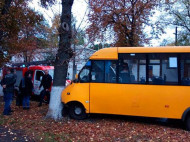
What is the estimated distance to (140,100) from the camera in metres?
8.89

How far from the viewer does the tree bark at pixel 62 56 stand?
9.20 meters

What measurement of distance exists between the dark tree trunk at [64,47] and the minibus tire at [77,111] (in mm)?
970

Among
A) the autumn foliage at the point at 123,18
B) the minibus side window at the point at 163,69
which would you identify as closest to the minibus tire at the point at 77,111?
the minibus side window at the point at 163,69

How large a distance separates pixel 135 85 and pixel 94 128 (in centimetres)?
206

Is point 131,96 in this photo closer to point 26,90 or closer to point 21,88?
point 26,90

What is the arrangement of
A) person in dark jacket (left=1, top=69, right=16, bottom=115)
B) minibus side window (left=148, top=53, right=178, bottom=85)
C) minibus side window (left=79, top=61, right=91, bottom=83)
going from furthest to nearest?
person in dark jacket (left=1, top=69, right=16, bottom=115) < minibus side window (left=79, top=61, right=91, bottom=83) < minibus side window (left=148, top=53, right=178, bottom=85)

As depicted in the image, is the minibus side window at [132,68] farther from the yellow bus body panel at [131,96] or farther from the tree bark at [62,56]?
the tree bark at [62,56]

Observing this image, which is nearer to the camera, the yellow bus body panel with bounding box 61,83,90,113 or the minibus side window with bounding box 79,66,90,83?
the yellow bus body panel with bounding box 61,83,90,113

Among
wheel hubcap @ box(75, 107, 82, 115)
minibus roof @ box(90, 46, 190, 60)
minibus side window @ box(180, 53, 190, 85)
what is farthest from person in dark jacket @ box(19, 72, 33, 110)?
minibus side window @ box(180, 53, 190, 85)

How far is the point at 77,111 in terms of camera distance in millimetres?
9602

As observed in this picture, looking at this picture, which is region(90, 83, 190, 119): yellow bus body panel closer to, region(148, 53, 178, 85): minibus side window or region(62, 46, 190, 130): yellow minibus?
region(62, 46, 190, 130): yellow minibus

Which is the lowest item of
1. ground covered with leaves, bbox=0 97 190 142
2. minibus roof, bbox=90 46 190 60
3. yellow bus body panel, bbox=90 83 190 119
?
ground covered with leaves, bbox=0 97 190 142

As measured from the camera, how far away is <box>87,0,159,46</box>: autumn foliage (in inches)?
762

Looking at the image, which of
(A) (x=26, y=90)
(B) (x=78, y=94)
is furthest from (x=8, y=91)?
(B) (x=78, y=94)
